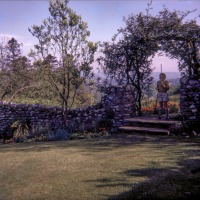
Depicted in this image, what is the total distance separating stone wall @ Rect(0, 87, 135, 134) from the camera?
35.6 feet

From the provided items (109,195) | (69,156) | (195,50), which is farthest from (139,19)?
(109,195)

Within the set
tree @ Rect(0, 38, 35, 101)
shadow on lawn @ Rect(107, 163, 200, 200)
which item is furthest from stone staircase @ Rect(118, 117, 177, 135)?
tree @ Rect(0, 38, 35, 101)

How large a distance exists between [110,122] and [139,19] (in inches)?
174

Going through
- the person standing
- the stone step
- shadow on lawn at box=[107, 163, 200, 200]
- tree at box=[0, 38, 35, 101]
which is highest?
tree at box=[0, 38, 35, 101]

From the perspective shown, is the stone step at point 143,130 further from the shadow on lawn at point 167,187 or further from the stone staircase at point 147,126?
the shadow on lawn at point 167,187

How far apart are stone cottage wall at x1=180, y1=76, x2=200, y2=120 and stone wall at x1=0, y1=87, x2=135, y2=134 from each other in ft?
8.04

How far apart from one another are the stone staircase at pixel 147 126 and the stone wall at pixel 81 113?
582mm

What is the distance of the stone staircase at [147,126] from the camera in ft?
29.4

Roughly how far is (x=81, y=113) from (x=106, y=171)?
6810 mm

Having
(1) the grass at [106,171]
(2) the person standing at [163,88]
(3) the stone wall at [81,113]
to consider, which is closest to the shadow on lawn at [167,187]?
(1) the grass at [106,171]

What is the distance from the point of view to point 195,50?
32.7 ft

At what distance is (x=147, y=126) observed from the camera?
31.7 feet

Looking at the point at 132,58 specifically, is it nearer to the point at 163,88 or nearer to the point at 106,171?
the point at 163,88

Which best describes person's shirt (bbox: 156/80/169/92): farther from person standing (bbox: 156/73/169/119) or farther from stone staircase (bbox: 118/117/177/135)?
stone staircase (bbox: 118/117/177/135)
